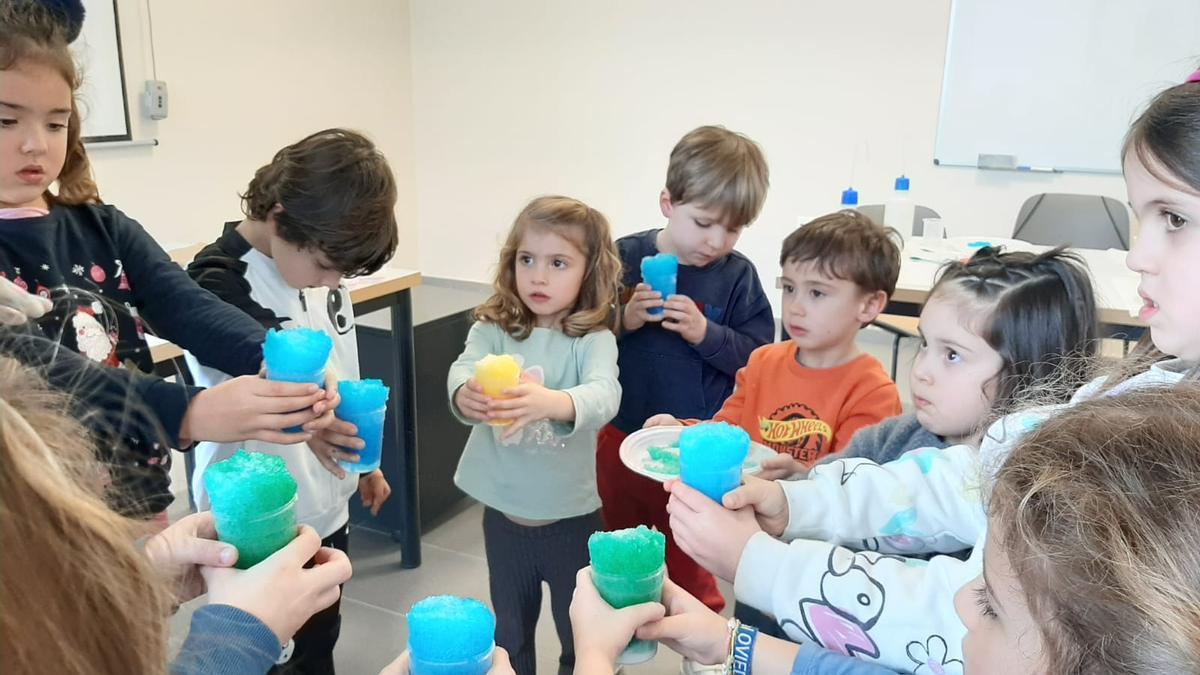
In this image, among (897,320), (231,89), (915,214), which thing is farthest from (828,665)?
(231,89)

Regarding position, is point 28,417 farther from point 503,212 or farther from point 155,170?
point 503,212

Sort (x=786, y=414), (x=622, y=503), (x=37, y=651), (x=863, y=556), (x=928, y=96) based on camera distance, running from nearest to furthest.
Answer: (x=37, y=651) → (x=863, y=556) → (x=786, y=414) → (x=622, y=503) → (x=928, y=96)

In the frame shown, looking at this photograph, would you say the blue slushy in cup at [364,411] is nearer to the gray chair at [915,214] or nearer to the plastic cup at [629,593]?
the plastic cup at [629,593]

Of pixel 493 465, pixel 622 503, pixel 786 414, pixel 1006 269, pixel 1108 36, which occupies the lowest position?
pixel 622 503

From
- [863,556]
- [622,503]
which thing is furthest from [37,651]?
[622,503]

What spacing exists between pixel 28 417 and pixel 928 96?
5056 mm

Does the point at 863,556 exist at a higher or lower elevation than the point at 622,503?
higher

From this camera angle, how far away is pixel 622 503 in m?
2.13

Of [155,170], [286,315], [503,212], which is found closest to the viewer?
[286,315]

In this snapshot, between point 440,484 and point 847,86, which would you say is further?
point 847,86

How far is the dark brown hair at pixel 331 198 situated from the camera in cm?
154

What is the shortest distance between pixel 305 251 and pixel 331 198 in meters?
0.12

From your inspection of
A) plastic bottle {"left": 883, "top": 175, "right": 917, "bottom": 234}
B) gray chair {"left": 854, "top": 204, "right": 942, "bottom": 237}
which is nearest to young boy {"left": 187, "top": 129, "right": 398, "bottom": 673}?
plastic bottle {"left": 883, "top": 175, "right": 917, "bottom": 234}

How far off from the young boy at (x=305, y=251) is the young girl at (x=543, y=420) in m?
0.32
